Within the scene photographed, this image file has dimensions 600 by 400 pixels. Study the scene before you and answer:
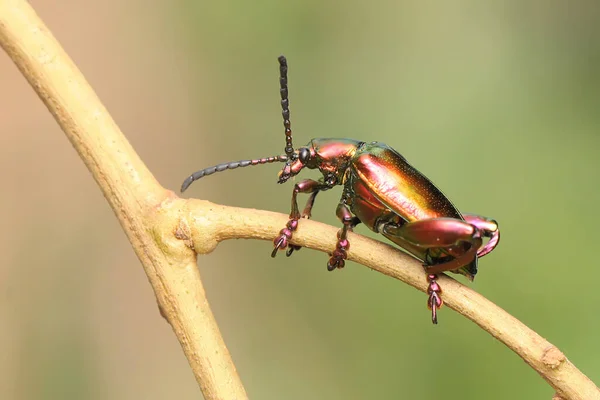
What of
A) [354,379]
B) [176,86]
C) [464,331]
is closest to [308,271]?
[354,379]

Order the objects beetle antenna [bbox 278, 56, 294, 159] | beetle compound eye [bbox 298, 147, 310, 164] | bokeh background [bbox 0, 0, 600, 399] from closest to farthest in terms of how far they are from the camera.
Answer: beetle antenna [bbox 278, 56, 294, 159] → beetle compound eye [bbox 298, 147, 310, 164] → bokeh background [bbox 0, 0, 600, 399]

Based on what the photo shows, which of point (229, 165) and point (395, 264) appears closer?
point (395, 264)

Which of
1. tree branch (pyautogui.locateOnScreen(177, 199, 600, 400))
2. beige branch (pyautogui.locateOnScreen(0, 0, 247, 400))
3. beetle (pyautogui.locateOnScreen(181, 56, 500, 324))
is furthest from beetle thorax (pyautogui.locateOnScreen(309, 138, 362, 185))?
beige branch (pyautogui.locateOnScreen(0, 0, 247, 400))

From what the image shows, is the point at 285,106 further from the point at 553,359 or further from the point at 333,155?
→ the point at 553,359

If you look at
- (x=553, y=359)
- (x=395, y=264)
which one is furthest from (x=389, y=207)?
(x=553, y=359)

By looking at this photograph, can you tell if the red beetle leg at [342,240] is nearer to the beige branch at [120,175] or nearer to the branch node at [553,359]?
the beige branch at [120,175]

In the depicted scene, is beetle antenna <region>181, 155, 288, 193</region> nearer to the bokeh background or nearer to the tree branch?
the tree branch
